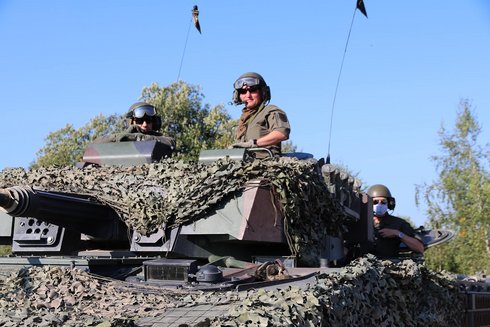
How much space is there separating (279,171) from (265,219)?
44 cm

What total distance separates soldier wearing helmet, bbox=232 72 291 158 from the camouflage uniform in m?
2.13

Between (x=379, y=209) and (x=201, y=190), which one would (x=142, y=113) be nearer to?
(x=201, y=190)

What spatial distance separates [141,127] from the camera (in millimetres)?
10000

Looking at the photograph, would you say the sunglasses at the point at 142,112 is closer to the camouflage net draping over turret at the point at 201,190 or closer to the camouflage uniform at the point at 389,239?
the camouflage net draping over turret at the point at 201,190

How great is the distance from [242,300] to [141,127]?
16.1 ft

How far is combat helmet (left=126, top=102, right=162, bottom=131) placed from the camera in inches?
392

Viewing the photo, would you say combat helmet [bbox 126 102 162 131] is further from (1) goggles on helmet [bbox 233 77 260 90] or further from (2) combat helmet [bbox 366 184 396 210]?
(2) combat helmet [bbox 366 184 396 210]

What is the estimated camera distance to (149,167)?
8.30 m

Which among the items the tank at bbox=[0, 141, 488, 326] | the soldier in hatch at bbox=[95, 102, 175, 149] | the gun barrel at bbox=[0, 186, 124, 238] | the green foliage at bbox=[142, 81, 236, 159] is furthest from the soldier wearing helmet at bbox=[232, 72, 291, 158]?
the green foliage at bbox=[142, 81, 236, 159]

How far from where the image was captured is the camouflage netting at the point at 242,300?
494 cm

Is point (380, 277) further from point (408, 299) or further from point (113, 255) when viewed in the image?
point (113, 255)

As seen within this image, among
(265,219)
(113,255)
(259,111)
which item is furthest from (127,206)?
(259,111)

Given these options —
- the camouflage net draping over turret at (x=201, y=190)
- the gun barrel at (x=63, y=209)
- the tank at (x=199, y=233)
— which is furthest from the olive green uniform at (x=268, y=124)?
the gun barrel at (x=63, y=209)

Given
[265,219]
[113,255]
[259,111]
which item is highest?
[259,111]
